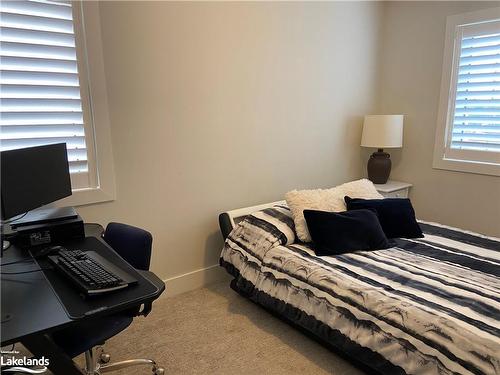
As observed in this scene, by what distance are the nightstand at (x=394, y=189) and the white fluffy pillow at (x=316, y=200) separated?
0.60 m

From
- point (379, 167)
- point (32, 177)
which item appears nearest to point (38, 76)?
point (32, 177)

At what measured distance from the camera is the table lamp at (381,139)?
11.3ft

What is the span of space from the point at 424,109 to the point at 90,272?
130 inches

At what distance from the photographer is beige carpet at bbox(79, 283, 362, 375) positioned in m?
2.03

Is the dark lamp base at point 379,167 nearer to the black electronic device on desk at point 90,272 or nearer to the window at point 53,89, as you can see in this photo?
the window at point 53,89

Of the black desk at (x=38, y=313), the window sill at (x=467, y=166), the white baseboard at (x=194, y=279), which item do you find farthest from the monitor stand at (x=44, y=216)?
the window sill at (x=467, y=166)

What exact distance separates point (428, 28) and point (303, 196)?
213 cm

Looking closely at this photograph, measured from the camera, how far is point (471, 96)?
3.16m

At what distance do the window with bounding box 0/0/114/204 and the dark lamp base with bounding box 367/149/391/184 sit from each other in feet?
8.20

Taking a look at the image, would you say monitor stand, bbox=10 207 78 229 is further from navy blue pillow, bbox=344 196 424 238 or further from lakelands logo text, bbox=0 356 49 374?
navy blue pillow, bbox=344 196 424 238

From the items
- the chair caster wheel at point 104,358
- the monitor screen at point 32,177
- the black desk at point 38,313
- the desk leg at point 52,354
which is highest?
the monitor screen at point 32,177

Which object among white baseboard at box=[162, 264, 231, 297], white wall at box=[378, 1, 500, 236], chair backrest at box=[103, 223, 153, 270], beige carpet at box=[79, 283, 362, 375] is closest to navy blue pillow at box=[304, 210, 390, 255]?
beige carpet at box=[79, 283, 362, 375]

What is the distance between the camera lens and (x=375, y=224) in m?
2.48

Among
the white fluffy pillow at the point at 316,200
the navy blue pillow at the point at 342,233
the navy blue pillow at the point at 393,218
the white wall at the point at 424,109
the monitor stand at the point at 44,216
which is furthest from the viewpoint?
the white wall at the point at 424,109
